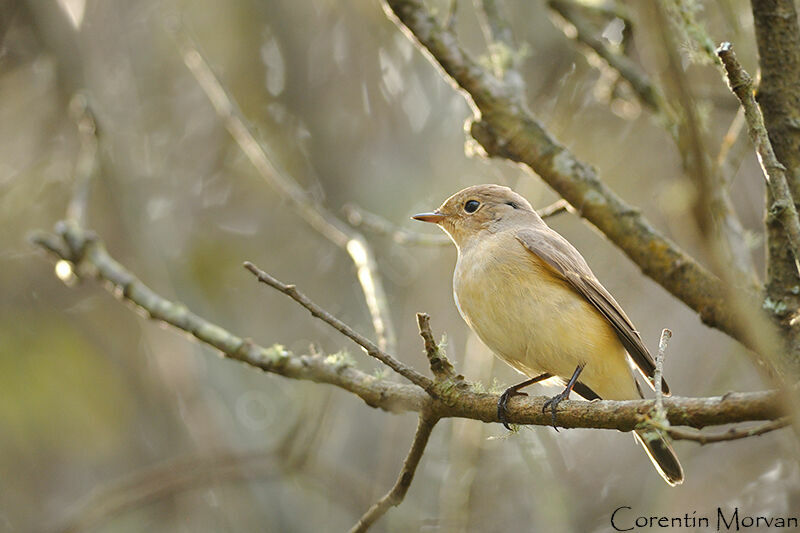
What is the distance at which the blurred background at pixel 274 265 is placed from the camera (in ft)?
20.4

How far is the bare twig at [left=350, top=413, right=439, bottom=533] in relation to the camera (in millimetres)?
3152

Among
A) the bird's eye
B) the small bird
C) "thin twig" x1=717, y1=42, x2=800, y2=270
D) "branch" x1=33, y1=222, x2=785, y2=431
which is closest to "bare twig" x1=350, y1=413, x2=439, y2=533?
"branch" x1=33, y1=222, x2=785, y2=431

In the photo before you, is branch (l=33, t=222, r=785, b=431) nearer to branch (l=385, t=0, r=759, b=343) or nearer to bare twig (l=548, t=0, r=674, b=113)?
branch (l=385, t=0, r=759, b=343)

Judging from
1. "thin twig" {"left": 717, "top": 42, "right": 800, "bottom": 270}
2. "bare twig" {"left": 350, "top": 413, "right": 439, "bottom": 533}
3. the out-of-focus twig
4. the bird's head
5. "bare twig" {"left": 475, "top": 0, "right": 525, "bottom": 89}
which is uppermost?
"bare twig" {"left": 475, "top": 0, "right": 525, "bottom": 89}

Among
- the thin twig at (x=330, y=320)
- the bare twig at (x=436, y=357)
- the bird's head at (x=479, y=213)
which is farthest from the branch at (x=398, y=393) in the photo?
the bird's head at (x=479, y=213)

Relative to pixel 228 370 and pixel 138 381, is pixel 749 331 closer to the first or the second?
pixel 228 370

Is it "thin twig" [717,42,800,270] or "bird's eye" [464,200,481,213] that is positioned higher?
"thin twig" [717,42,800,270]

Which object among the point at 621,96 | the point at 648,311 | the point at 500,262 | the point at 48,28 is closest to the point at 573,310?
the point at 500,262

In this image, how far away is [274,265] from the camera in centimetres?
805

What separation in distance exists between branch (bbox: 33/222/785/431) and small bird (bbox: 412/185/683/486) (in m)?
0.66

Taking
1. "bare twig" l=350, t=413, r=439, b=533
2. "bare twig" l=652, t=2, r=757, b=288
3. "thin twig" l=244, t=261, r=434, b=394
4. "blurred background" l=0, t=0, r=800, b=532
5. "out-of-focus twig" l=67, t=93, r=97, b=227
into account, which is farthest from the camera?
"blurred background" l=0, t=0, r=800, b=532

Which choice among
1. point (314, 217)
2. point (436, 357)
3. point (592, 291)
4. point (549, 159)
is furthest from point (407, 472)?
point (314, 217)

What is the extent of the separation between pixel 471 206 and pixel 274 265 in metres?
3.42

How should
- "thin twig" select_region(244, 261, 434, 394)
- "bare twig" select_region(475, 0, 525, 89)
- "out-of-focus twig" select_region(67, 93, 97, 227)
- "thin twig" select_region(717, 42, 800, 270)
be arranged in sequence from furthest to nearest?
1. "out-of-focus twig" select_region(67, 93, 97, 227)
2. "bare twig" select_region(475, 0, 525, 89)
3. "thin twig" select_region(244, 261, 434, 394)
4. "thin twig" select_region(717, 42, 800, 270)
